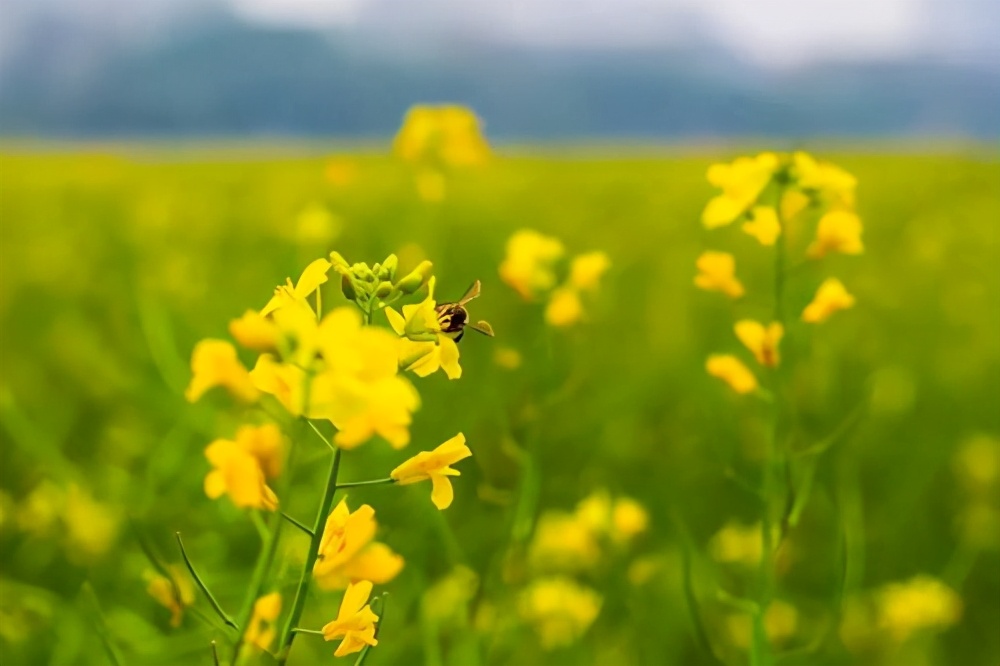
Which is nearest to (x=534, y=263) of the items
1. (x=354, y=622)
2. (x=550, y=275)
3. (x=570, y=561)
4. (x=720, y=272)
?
(x=550, y=275)

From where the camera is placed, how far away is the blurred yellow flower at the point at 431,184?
58.9 inches

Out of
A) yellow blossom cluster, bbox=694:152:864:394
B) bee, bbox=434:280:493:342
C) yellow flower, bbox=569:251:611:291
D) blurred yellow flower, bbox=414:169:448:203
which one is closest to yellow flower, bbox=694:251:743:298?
yellow blossom cluster, bbox=694:152:864:394

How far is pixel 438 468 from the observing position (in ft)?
1.45

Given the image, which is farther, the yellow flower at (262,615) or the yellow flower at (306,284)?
the yellow flower at (262,615)

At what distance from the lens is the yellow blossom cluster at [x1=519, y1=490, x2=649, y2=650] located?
36.9 inches

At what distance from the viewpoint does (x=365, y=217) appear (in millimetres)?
2309

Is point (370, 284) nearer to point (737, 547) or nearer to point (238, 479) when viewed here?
point (238, 479)

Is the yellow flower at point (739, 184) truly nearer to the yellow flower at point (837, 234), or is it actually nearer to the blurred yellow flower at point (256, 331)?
the yellow flower at point (837, 234)

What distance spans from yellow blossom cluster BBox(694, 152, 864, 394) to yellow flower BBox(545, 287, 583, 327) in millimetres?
225

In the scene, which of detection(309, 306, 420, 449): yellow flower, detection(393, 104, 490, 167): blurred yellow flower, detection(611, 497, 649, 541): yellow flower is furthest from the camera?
detection(393, 104, 490, 167): blurred yellow flower

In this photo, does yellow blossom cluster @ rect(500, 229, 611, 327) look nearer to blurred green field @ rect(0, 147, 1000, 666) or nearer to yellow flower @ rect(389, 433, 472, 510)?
blurred green field @ rect(0, 147, 1000, 666)

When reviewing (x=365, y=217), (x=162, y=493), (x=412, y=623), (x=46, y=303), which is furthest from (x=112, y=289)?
(x=412, y=623)

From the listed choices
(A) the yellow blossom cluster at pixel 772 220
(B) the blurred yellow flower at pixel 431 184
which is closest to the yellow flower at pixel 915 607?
(A) the yellow blossom cluster at pixel 772 220

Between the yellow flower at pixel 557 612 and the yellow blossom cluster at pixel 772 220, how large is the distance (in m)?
0.33
